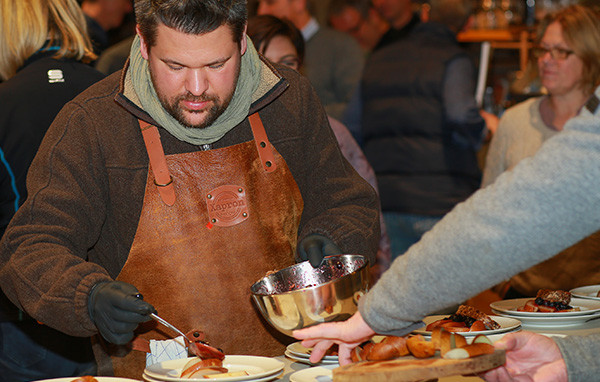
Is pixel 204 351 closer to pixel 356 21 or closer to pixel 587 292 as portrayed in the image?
pixel 587 292

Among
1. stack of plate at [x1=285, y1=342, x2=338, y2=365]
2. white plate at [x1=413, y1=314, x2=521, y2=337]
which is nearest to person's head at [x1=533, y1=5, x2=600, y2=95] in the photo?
white plate at [x1=413, y1=314, x2=521, y2=337]

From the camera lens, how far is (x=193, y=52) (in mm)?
1855

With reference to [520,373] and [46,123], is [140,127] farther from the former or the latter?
[520,373]

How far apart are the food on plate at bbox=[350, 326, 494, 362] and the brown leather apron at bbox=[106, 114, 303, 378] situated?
1.84 feet

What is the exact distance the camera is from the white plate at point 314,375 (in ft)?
5.12

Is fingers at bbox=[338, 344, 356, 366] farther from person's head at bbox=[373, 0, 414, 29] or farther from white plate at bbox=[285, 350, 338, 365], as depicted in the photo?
person's head at bbox=[373, 0, 414, 29]

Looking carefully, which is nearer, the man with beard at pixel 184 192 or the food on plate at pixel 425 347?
the food on plate at pixel 425 347

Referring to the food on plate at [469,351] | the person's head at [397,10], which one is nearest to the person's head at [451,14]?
the person's head at [397,10]

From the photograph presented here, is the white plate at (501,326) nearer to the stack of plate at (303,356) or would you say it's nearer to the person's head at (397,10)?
the stack of plate at (303,356)

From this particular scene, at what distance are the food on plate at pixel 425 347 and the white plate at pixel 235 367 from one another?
201mm

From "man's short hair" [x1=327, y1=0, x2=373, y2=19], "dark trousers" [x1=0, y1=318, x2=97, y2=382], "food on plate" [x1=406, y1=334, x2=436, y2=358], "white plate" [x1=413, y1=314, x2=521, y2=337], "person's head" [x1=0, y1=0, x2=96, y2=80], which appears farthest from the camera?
"man's short hair" [x1=327, y1=0, x2=373, y2=19]

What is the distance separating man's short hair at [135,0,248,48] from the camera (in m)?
1.85

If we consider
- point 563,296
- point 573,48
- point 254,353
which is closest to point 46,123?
point 254,353

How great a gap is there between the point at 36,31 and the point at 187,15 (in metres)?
0.96
